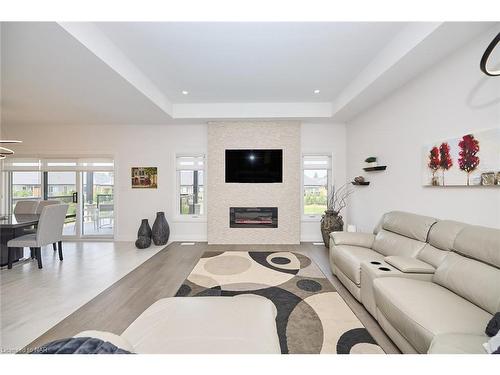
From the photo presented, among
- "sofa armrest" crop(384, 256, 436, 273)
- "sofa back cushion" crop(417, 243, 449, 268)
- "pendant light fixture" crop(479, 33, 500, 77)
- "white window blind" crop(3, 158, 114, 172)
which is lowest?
"sofa armrest" crop(384, 256, 436, 273)

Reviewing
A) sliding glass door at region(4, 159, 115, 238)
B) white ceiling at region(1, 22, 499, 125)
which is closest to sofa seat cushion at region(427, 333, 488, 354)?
white ceiling at region(1, 22, 499, 125)

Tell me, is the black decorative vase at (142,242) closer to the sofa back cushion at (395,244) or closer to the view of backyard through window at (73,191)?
the view of backyard through window at (73,191)

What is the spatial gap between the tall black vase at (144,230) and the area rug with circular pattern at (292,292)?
1604 millimetres

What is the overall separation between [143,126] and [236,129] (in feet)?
7.72

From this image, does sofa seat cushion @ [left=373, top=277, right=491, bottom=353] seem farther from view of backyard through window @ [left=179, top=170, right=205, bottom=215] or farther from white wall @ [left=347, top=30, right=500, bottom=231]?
view of backyard through window @ [left=179, top=170, right=205, bottom=215]

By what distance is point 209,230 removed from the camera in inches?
188

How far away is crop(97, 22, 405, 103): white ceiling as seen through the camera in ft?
7.44

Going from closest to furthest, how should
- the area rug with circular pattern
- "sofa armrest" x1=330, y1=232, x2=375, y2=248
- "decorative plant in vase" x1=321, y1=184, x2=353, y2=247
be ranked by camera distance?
the area rug with circular pattern → "sofa armrest" x1=330, y1=232, x2=375, y2=248 → "decorative plant in vase" x1=321, y1=184, x2=353, y2=247

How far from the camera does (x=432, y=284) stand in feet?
5.92

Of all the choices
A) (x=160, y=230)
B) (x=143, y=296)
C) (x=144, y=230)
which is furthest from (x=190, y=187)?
(x=143, y=296)

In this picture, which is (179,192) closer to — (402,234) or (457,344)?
(402,234)

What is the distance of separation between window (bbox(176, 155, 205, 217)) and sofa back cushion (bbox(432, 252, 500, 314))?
4458mm

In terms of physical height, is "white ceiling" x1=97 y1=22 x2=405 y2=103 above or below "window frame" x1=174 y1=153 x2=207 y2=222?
above
